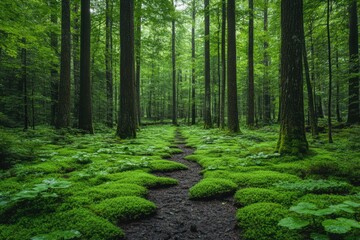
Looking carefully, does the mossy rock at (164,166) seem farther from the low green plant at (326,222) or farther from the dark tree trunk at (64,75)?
the dark tree trunk at (64,75)

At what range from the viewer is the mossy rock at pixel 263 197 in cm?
311

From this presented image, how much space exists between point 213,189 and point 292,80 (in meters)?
3.81

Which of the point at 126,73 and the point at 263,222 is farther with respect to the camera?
the point at 126,73

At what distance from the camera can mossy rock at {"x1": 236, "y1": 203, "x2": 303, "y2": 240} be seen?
229cm

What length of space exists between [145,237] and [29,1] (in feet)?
49.4

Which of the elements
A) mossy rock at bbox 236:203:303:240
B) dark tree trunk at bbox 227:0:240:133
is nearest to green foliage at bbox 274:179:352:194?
mossy rock at bbox 236:203:303:240

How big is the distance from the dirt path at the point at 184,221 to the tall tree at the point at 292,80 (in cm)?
320

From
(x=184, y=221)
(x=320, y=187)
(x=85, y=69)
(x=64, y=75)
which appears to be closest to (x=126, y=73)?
(x=85, y=69)

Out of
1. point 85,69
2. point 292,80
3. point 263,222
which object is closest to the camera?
point 263,222

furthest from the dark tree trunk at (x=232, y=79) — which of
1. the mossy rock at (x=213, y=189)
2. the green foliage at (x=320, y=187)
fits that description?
the green foliage at (x=320, y=187)

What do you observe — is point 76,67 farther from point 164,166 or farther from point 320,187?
point 320,187

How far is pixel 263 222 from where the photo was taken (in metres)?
2.56

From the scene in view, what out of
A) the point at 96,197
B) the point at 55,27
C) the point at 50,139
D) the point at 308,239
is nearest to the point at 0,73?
the point at 55,27

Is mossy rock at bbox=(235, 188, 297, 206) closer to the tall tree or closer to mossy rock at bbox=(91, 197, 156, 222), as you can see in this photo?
mossy rock at bbox=(91, 197, 156, 222)
